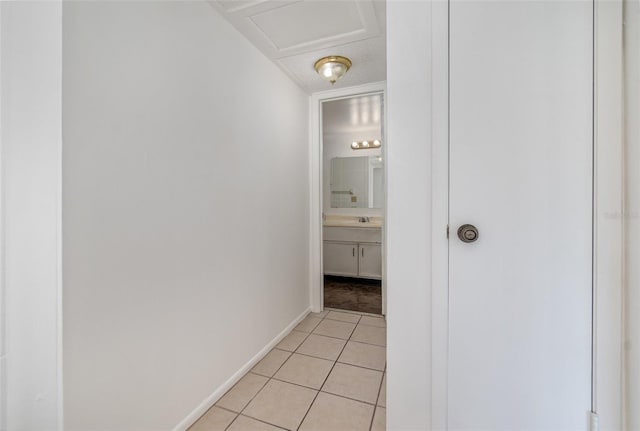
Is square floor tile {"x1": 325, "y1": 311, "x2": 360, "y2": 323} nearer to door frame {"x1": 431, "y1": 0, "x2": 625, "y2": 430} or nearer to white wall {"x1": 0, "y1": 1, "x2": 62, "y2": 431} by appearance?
door frame {"x1": 431, "y1": 0, "x2": 625, "y2": 430}

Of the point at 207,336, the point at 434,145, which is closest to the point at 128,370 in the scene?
the point at 207,336

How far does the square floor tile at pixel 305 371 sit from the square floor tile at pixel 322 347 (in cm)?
7

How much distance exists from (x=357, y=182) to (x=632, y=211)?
353 centimetres

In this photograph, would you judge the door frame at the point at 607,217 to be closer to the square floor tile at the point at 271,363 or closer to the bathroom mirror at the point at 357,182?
the square floor tile at the point at 271,363

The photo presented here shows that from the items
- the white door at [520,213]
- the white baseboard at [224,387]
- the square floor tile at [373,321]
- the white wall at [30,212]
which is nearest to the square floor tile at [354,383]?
the white baseboard at [224,387]

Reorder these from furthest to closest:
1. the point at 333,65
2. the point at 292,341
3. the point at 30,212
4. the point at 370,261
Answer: the point at 370,261 < the point at 292,341 < the point at 333,65 < the point at 30,212

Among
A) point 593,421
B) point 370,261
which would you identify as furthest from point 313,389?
point 370,261

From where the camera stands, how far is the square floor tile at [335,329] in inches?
95.5

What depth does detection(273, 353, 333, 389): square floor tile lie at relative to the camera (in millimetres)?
1778

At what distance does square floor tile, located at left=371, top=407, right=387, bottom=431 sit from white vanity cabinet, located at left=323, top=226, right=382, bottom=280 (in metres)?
2.33

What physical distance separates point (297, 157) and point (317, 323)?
1.65 meters

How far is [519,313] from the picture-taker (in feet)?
2.82

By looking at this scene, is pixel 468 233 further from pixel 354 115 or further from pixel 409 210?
pixel 354 115

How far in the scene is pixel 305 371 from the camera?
189cm
